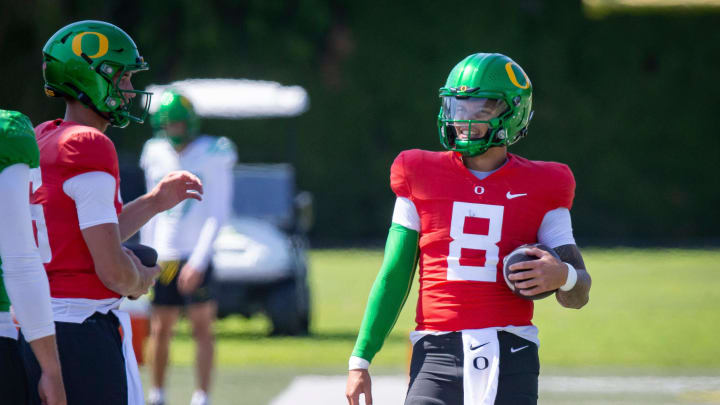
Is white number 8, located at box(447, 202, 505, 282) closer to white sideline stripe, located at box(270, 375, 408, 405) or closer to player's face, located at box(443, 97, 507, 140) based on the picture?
player's face, located at box(443, 97, 507, 140)

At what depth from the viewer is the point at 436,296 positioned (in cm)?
420

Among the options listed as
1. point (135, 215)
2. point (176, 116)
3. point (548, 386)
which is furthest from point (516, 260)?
point (548, 386)

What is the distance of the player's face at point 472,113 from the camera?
167 inches

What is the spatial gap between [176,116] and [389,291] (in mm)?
4073

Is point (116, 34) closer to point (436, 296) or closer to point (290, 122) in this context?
point (436, 296)

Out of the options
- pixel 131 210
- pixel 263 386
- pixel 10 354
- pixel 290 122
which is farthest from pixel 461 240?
pixel 290 122

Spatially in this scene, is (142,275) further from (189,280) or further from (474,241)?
(189,280)

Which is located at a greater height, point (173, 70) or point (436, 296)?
point (173, 70)

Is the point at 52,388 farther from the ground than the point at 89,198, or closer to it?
closer to it

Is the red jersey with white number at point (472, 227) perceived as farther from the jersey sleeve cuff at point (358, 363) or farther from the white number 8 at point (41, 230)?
the white number 8 at point (41, 230)

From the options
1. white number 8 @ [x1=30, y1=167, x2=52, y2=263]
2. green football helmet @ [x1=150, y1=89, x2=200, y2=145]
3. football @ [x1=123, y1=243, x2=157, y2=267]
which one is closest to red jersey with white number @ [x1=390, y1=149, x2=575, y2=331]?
football @ [x1=123, y1=243, x2=157, y2=267]

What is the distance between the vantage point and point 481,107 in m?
4.27

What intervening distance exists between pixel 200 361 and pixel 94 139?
4087mm

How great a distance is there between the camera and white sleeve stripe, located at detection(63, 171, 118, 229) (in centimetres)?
380
